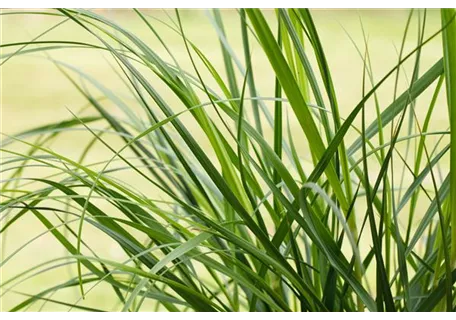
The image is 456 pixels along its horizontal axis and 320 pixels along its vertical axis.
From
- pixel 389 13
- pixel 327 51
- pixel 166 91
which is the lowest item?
pixel 166 91

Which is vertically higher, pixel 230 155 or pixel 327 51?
pixel 327 51

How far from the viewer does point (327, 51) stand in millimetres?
3111

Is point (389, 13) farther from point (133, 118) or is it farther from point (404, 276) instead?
point (404, 276)

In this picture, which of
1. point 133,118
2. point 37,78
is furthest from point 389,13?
point 133,118

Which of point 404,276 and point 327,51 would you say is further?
point 327,51
